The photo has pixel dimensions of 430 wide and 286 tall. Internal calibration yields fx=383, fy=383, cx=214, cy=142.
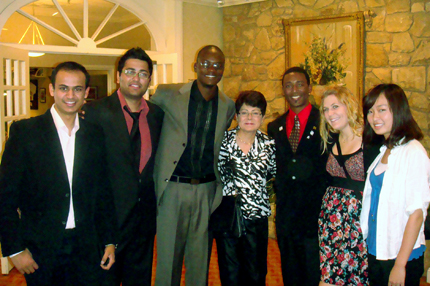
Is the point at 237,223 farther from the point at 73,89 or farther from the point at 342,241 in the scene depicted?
the point at 73,89

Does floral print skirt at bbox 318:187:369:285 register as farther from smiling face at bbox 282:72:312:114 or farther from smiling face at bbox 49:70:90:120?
smiling face at bbox 49:70:90:120

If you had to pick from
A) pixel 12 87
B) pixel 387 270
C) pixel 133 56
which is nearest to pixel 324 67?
pixel 133 56

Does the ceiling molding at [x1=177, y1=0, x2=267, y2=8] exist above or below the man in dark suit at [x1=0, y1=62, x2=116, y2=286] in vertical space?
above

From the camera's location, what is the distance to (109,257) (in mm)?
2166

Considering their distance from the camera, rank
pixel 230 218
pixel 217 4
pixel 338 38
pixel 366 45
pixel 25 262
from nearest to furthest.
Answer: pixel 25 262
pixel 230 218
pixel 366 45
pixel 338 38
pixel 217 4

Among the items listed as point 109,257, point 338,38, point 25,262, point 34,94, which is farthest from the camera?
point 34,94

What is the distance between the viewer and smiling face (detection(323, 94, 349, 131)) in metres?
2.30

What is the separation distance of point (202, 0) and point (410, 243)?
13.8 ft

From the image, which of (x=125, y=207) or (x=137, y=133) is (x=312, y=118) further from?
(x=125, y=207)

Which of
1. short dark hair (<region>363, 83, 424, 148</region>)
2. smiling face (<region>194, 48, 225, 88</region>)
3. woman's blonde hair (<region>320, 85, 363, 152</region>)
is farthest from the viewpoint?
smiling face (<region>194, 48, 225, 88</region>)

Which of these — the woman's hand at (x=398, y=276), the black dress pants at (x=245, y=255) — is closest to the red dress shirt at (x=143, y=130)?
the black dress pants at (x=245, y=255)

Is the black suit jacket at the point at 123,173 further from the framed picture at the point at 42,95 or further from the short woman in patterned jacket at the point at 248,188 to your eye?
the framed picture at the point at 42,95

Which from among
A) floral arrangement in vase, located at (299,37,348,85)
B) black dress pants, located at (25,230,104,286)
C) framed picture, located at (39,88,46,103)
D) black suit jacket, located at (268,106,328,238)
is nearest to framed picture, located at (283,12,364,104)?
floral arrangement in vase, located at (299,37,348,85)

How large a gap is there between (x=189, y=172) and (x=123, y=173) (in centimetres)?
46
